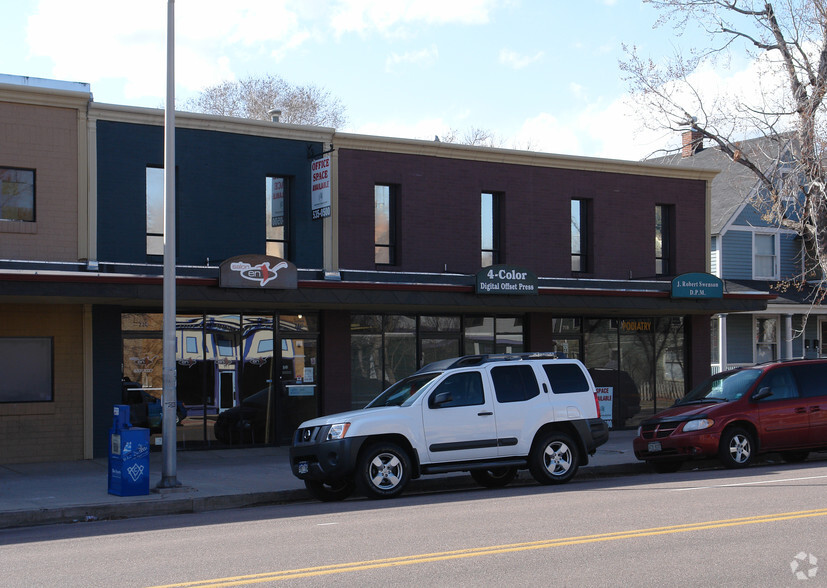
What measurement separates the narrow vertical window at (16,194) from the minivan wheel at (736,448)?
43.0 feet

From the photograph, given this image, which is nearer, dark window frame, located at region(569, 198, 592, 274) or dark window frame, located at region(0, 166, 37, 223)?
dark window frame, located at region(0, 166, 37, 223)

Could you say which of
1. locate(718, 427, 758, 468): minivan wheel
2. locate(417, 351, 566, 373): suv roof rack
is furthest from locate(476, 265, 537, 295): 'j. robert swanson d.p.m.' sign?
locate(718, 427, 758, 468): minivan wheel

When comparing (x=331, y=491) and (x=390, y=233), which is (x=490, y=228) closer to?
(x=390, y=233)

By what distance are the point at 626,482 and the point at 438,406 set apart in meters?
3.33

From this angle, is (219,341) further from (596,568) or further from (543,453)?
(596,568)

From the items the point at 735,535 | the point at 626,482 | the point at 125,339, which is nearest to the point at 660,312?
the point at 626,482

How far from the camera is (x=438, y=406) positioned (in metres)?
13.6

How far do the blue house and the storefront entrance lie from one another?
17.3 metres

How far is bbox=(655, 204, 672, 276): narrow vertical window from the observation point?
24906 mm

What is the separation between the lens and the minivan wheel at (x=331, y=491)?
13.8 meters

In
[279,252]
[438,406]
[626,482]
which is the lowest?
[626,482]

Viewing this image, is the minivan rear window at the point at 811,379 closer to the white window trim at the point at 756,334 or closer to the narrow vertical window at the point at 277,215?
the narrow vertical window at the point at 277,215

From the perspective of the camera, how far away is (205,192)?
19094 millimetres

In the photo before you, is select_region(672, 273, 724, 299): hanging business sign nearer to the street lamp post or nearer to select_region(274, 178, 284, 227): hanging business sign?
select_region(274, 178, 284, 227): hanging business sign
